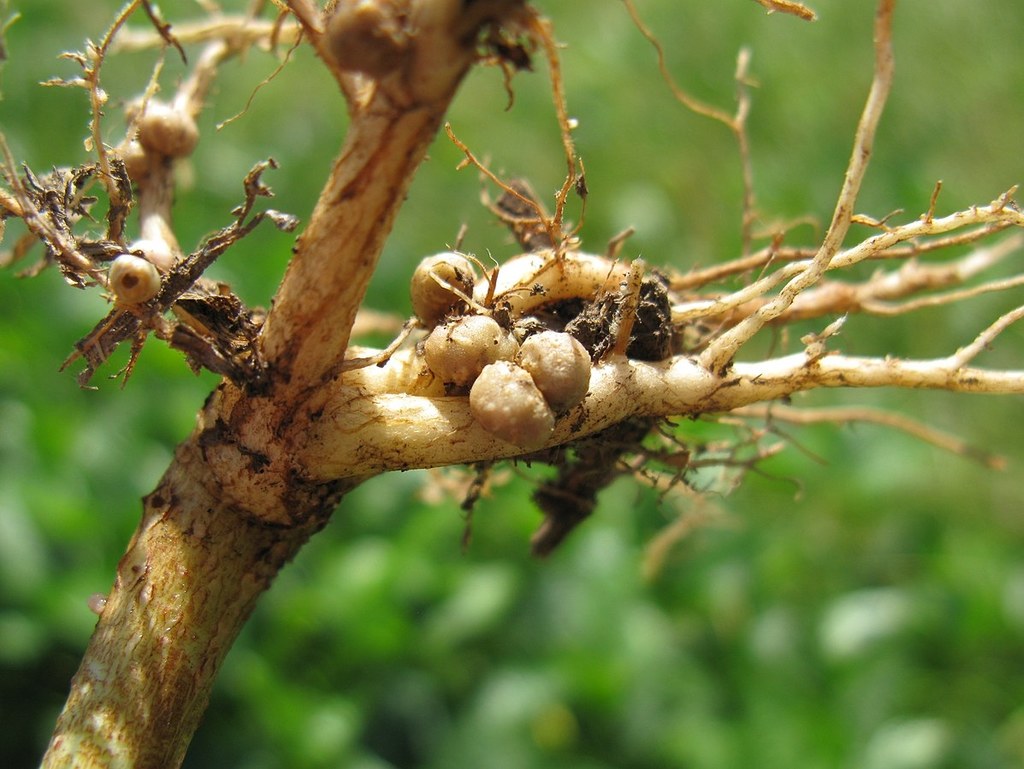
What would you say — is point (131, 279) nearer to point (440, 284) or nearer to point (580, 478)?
point (440, 284)

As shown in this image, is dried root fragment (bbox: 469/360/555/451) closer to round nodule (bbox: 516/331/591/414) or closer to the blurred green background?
round nodule (bbox: 516/331/591/414)

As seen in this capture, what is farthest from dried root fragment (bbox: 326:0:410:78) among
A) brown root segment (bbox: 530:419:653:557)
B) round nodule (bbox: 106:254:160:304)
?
brown root segment (bbox: 530:419:653:557)

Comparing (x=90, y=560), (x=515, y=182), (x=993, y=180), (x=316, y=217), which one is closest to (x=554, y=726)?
(x=90, y=560)

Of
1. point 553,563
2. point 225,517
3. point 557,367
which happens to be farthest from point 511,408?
point 553,563

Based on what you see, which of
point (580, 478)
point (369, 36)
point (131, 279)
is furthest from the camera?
point (580, 478)

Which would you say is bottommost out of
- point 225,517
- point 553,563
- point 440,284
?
point 225,517

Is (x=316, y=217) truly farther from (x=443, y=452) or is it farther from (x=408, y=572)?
(x=408, y=572)

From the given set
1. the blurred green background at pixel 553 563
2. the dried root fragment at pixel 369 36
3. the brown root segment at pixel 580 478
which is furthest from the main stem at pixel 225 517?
the blurred green background at pixel 553 563

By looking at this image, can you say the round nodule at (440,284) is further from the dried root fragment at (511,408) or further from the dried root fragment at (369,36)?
the dried root fragment at (369,36)
